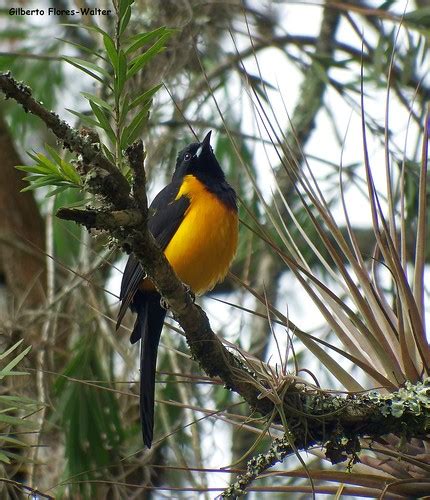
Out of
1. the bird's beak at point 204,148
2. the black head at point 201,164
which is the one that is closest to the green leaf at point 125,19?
the black head at point 201,164

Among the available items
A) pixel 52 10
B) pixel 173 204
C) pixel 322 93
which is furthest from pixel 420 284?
pixel 52 10

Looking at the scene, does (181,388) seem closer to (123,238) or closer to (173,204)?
(173,204)

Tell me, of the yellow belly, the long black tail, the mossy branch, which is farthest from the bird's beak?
the mossy branch

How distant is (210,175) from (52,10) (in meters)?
2.93

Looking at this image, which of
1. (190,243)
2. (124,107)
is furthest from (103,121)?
(190,243)

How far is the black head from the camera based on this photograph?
4352mm

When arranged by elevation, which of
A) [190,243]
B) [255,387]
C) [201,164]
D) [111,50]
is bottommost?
[255,387]

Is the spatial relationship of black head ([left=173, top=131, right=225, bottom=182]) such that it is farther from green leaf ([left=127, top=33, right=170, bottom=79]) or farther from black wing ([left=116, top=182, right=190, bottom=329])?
green leaf ([left=127, top=33, right=170, bottom=79])

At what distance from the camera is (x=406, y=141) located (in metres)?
2.85

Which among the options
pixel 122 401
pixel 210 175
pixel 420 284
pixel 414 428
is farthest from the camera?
pixel 122 401

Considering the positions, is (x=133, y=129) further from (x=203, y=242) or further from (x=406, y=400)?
(x=203, y=242)

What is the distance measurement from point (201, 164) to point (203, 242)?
2.16 feet

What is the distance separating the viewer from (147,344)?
3613 mm

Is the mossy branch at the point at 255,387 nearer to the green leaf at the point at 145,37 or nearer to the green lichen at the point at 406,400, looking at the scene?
the green lichen at the point at 406,400
